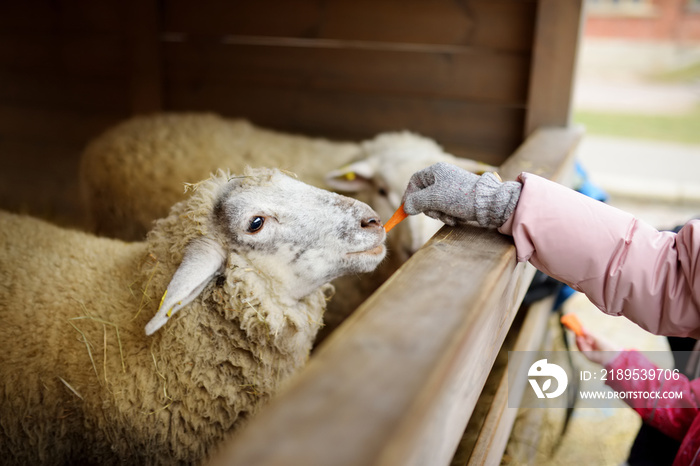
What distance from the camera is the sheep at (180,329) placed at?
189 centimetres

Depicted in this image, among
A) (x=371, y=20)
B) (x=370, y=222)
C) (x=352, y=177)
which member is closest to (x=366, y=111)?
(x=371, y=20)

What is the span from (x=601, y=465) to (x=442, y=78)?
9.14 ft

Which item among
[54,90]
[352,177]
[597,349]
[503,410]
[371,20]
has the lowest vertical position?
[503,410]

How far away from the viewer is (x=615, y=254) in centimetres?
155

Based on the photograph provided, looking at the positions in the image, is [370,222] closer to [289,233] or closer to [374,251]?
[374,251]

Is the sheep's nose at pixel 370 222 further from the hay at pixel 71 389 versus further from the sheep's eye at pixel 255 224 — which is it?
the hay at pixel 71 389

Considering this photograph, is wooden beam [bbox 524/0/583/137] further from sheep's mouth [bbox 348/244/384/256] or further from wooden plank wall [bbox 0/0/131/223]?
wooden plank wall [bbox 0/0/131/223]

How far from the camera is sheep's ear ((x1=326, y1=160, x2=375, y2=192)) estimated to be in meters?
3.32

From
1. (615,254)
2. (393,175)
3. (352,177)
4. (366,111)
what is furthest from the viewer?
(366,111)

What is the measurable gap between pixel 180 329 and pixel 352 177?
1.69m

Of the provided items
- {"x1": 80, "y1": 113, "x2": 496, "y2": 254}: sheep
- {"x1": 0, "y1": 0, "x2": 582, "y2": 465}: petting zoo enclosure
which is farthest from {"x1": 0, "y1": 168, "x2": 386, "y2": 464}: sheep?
{"x1": 80, "y1": 113, "x2": 496, "y2": 254}: sheep

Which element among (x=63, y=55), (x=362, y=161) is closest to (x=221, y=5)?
(x=63, y=55)

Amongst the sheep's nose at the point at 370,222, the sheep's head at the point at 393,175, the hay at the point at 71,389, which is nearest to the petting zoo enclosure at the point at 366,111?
the sheep's nose at the point at 370,222

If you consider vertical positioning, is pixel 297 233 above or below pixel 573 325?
above
